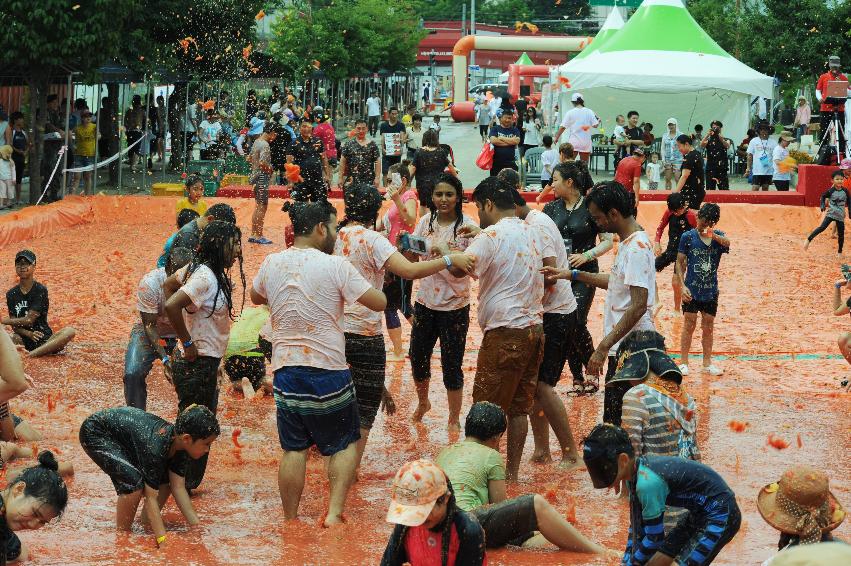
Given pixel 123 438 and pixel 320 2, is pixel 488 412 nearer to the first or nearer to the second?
pixel 123 438

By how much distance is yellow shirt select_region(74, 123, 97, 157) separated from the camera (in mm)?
23234

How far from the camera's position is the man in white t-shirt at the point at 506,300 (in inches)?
300

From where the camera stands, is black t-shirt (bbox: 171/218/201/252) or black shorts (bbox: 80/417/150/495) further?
black t-shirt (bbox: 171/218/201/252)

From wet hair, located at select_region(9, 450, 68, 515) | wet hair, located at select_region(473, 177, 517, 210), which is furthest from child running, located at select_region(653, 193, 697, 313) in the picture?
wet hair, located at select_region(9, 450, 68, 515)

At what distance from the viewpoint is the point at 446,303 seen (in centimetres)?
870

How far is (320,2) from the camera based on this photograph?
45.2 m

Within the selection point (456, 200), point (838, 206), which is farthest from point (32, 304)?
point (838, 206)

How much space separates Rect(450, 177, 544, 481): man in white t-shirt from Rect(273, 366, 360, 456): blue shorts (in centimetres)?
102

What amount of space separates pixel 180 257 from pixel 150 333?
0.63 metres

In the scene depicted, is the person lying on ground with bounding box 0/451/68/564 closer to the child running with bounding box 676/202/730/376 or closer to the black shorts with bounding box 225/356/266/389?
the black shorts with bounding box 225/356/266/389

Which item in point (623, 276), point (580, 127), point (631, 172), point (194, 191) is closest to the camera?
point (623, 276)

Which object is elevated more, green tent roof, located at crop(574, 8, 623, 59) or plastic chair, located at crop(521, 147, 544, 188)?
green tent roof, located at crop(574, 8, 623, 59)

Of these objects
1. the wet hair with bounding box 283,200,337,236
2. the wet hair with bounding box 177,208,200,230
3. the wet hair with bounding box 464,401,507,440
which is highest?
the wet hair with bounding box 283,200,337,236

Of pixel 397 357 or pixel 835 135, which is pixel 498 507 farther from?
pixel 835 135
